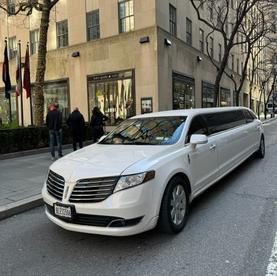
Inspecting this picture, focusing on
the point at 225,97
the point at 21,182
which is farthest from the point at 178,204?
the point at 225,97

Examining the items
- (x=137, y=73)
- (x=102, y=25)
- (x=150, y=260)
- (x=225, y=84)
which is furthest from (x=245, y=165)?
(x=225, y=84)

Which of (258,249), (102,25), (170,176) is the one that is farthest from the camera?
(102,25)

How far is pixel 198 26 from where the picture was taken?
2500 cm

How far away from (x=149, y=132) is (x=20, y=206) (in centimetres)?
255

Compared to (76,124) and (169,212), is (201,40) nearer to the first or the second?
(76,124)

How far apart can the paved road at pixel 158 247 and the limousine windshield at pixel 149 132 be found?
130cm

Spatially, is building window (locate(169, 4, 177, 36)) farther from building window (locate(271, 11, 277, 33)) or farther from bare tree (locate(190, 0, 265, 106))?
building window (locate(271, 11, 277, 33))

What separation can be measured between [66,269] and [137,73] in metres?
16.1

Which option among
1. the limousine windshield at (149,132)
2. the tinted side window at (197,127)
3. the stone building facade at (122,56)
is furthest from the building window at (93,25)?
the tinted side window at (197,127)

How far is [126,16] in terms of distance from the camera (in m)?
19.6

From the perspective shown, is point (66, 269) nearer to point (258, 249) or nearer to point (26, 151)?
point (258, 249)

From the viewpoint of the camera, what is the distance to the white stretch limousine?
3.91m

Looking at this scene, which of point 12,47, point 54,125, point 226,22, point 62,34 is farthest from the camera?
point 12,47

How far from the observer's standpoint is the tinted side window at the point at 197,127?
552 centimetres
